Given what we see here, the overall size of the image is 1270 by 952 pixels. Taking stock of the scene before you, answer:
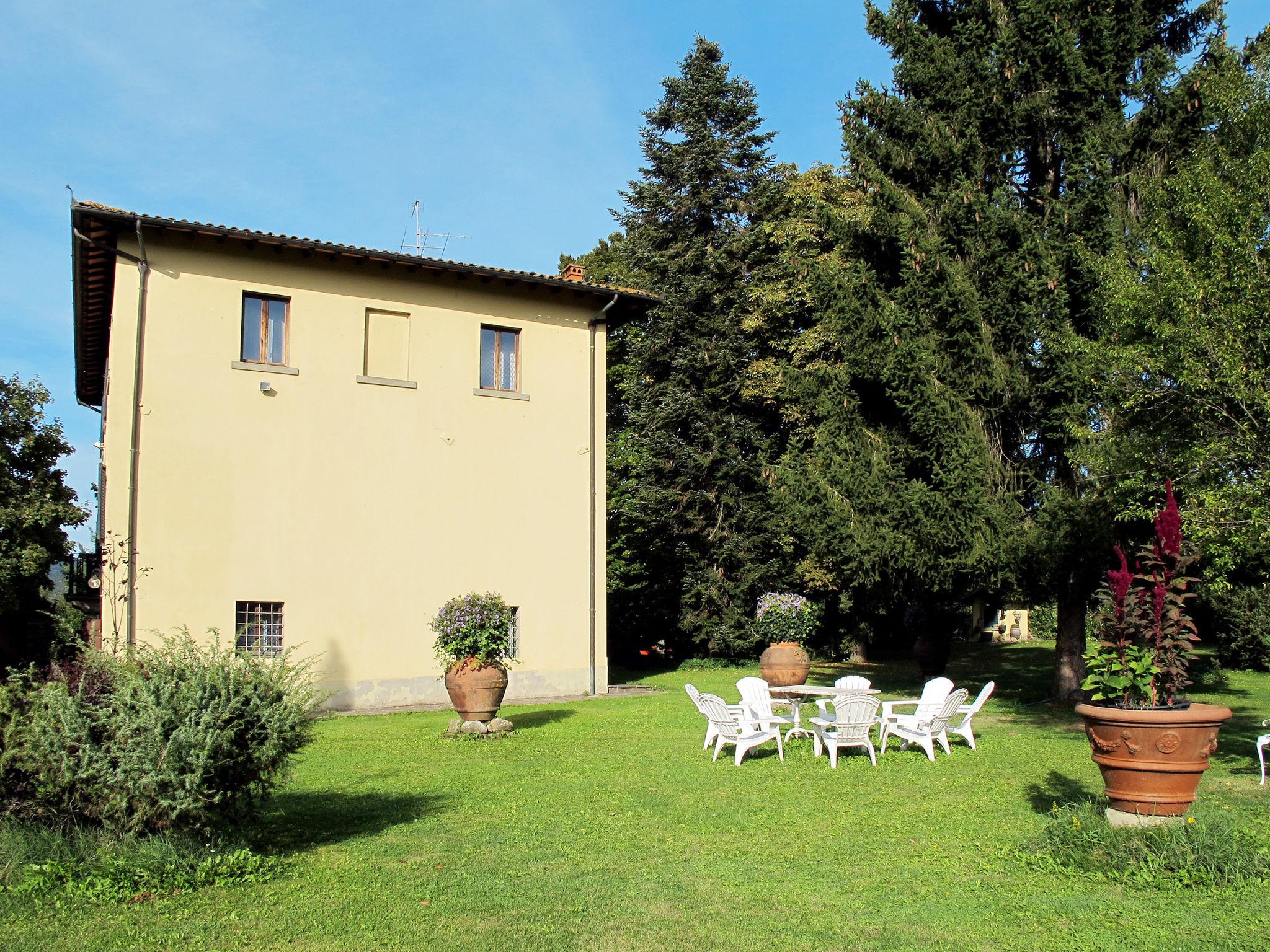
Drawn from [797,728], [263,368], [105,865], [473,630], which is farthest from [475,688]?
[263,368]

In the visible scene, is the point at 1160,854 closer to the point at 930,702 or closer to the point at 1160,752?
the point at 1160,752

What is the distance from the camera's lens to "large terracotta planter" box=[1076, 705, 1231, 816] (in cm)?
609

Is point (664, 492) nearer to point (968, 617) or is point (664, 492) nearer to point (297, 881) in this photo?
point (968, 617)

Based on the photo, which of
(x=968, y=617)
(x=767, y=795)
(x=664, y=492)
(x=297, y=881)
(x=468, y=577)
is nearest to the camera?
(x=297, y=881)

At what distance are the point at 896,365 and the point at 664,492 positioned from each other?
11.6 meters

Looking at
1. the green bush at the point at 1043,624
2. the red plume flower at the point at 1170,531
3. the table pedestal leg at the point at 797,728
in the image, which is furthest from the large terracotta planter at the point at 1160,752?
the green bush at the point at 1043,624

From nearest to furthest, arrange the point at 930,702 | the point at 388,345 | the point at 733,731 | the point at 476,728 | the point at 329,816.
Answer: the point at 329,816 → the point at 733,731 → the point at 930,702 → the point at 476,728 → the point at 388,345

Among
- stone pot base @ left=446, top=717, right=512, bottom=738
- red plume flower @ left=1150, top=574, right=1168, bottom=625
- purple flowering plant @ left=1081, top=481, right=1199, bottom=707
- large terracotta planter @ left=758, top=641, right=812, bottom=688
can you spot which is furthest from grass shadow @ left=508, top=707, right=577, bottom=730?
red plume flower @ left=1150, top=574, right=1168, bottom=625

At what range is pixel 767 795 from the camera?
29.8ft

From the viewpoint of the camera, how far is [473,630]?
44.4ft

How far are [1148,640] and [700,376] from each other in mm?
20951

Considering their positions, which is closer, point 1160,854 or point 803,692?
point 1160,854

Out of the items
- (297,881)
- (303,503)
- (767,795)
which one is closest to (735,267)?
(303,503)

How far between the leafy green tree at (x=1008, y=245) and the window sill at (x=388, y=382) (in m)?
7.97
